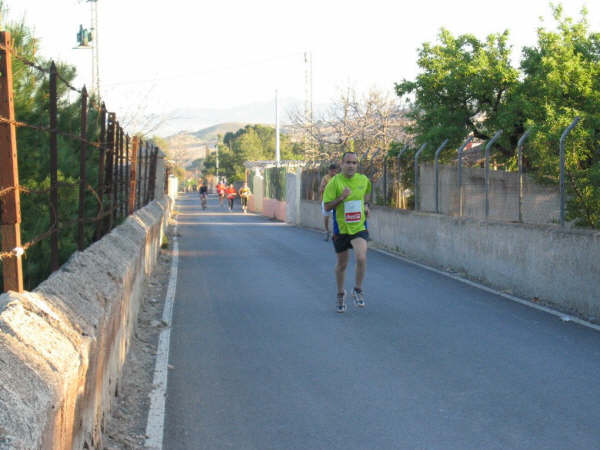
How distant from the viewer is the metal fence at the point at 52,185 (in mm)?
4672

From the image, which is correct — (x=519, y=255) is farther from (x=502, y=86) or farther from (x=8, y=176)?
(x=502, y=86)

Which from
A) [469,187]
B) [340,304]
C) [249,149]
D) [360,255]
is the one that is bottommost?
[340,304]

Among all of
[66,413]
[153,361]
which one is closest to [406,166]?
[153,361]

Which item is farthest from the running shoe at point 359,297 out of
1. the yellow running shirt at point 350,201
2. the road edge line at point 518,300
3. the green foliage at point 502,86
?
the green foliage at point 502,86

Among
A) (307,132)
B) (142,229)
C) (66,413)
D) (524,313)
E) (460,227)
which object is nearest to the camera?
(66,413)

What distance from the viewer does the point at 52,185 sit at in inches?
241

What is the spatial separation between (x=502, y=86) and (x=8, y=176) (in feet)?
63.2

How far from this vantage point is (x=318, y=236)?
25.0 meters

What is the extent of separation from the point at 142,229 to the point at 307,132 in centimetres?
2675

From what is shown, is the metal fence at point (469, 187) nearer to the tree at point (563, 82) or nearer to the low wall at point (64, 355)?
the tree at point (563, 82)

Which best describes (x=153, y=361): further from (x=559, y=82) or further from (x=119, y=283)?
(x=559, y=82)

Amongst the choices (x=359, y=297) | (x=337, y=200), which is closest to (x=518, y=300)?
(x=359, y=297)

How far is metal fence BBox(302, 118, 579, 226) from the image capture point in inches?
485

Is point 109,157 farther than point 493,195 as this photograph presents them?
No
